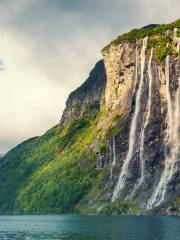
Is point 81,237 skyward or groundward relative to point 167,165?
groundward

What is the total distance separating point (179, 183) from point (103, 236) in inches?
3463

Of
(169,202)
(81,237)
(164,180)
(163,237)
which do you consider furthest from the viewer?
(164,180)

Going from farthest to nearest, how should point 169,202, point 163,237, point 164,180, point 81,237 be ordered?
1. point 164,180
2. point 169,202
3. point 81,237
4. point 163,237

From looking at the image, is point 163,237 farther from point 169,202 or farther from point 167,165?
point 167,165

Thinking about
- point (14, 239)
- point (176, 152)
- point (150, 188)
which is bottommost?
point (14, 239)

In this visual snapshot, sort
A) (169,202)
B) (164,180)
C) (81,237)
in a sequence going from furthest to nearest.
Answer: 1. (164,180)
2. (169,202)
3. (81,237)

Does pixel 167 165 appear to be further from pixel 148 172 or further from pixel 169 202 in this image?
pixel 169 202

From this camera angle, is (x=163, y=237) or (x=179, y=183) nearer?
(x=163, y=237)

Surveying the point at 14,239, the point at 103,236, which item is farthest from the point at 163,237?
the point at 14,239

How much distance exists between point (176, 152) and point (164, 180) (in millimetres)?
13577

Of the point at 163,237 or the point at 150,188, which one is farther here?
the point at 150,188

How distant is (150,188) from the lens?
190625 mm

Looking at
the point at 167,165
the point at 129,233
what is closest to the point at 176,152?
the point at 167,165

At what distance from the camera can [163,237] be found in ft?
305
